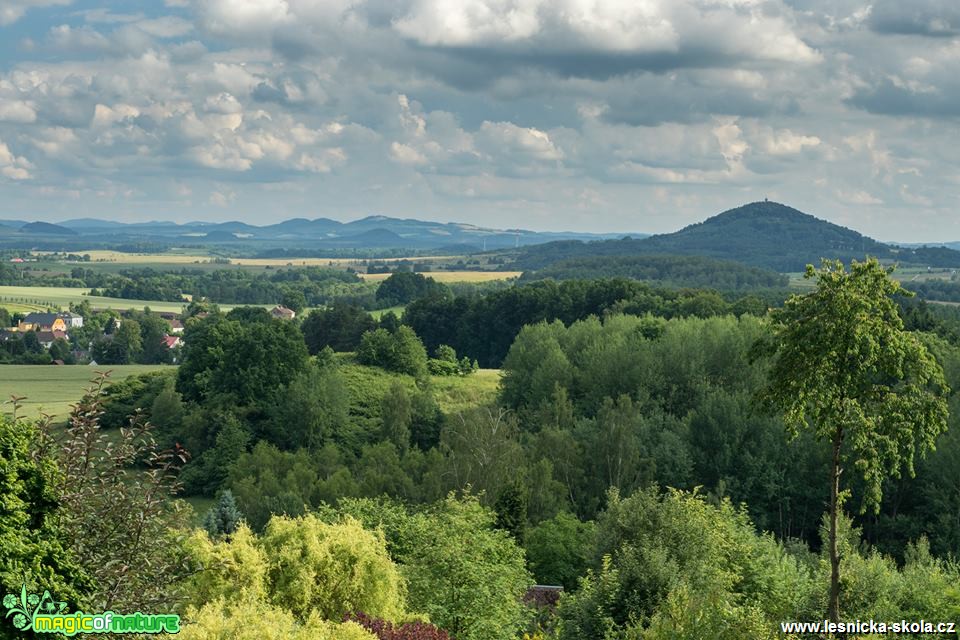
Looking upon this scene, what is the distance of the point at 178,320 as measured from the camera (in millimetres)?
192500

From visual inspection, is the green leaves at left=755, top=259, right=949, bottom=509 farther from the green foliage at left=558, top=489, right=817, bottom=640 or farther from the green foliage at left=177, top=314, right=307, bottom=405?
the green foliage at left=177, top=314, right=307, bottom=405

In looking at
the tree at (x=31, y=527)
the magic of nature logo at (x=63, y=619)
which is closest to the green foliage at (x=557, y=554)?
the magic of nature logo at (x=63, y=619)

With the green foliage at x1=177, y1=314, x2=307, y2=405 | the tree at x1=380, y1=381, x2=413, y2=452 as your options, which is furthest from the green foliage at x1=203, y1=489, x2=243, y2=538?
the green foliage at x1=177, y1=314, x2=307, y2=405

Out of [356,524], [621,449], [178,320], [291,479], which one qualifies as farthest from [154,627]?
[178,320]

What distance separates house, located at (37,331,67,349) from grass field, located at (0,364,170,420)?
34971 mm

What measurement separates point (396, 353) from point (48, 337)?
3751 inches

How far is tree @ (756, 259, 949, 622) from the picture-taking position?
18578mm

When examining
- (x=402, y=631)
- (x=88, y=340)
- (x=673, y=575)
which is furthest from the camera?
(x=88, y=340)

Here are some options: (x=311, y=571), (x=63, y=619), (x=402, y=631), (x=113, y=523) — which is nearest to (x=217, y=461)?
(x=311, y=571)

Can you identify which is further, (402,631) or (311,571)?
(311,571)

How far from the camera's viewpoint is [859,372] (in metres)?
18.8

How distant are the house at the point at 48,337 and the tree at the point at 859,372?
151 m

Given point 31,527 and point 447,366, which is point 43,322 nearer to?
point 447,366

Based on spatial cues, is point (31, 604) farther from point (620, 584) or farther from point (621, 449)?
point (621, 449)
